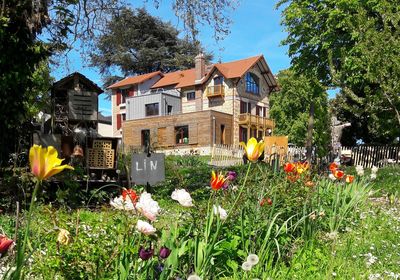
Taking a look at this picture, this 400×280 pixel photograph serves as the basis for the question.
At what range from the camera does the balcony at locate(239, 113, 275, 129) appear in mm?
40406

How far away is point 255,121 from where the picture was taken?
4134 centimetres

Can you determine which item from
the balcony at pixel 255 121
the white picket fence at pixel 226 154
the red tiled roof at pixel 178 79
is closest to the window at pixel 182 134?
the white picket fence at pixel 226 154

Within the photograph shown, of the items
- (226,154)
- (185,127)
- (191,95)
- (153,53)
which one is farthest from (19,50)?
(153,53)

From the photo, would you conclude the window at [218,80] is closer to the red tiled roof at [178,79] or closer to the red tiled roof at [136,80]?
the red tiled roof at [178,79]

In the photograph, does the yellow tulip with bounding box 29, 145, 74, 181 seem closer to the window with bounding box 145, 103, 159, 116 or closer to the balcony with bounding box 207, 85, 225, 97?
the balcony with bounding box 207, 85, 225, 97

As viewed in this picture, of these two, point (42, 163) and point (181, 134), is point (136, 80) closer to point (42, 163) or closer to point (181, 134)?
point (181, 134)

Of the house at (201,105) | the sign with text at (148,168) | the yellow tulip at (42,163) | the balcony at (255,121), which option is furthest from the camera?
the balcony at (255,121)

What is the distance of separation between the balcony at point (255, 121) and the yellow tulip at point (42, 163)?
128 ft

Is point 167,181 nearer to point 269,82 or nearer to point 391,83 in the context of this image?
point 391,83

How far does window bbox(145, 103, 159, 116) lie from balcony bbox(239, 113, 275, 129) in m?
7.63

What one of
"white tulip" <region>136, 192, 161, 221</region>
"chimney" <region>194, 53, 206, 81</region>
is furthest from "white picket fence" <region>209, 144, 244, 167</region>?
"white tulip" <region>136, 192, 161, 221</region>

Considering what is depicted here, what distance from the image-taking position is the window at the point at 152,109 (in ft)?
138

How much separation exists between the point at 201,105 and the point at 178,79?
3.71 metres

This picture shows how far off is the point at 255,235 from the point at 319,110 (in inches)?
1183
